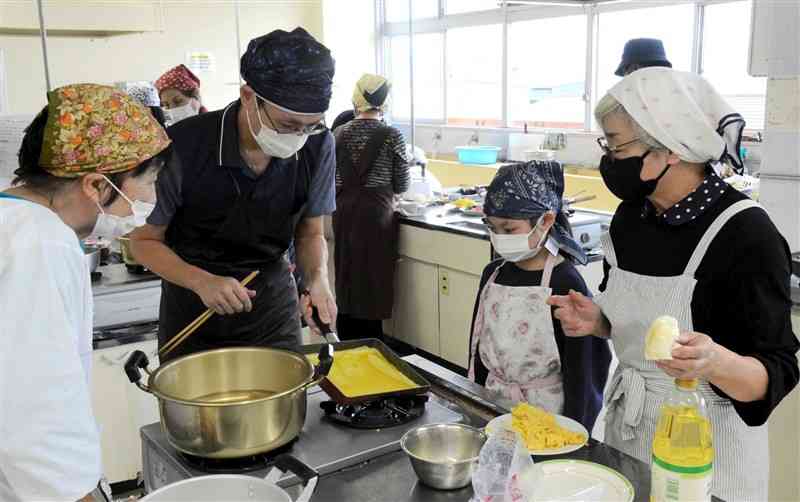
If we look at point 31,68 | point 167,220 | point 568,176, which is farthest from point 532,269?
point 31,68

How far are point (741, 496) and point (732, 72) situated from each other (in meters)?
4.09

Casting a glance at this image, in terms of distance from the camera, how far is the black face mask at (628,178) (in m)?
1.40

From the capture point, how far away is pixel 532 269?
197 cm

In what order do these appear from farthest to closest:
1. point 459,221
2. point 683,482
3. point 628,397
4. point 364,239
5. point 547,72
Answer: point 547,72, point 364,239, point 459,221, point 628,397, point 683,482

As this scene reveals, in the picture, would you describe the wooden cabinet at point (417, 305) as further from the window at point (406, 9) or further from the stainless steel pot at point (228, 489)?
the window at point (406, 9)

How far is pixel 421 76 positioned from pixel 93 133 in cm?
656

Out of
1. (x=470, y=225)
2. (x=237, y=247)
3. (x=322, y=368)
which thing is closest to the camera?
(x=322, y=368)

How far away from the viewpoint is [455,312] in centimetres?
380

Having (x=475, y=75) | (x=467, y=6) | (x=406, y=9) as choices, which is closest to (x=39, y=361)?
(x=475, y=75)

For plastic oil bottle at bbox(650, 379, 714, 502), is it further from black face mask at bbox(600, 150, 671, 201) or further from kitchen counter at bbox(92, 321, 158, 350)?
kitchen counter at bbox(92, 321, 158, 350)

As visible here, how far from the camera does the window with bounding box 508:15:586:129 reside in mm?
5805

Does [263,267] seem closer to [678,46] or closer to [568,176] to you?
[568,176]

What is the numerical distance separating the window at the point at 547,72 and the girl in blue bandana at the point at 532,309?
4.04 m

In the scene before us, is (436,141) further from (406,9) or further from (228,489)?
(228,489)
